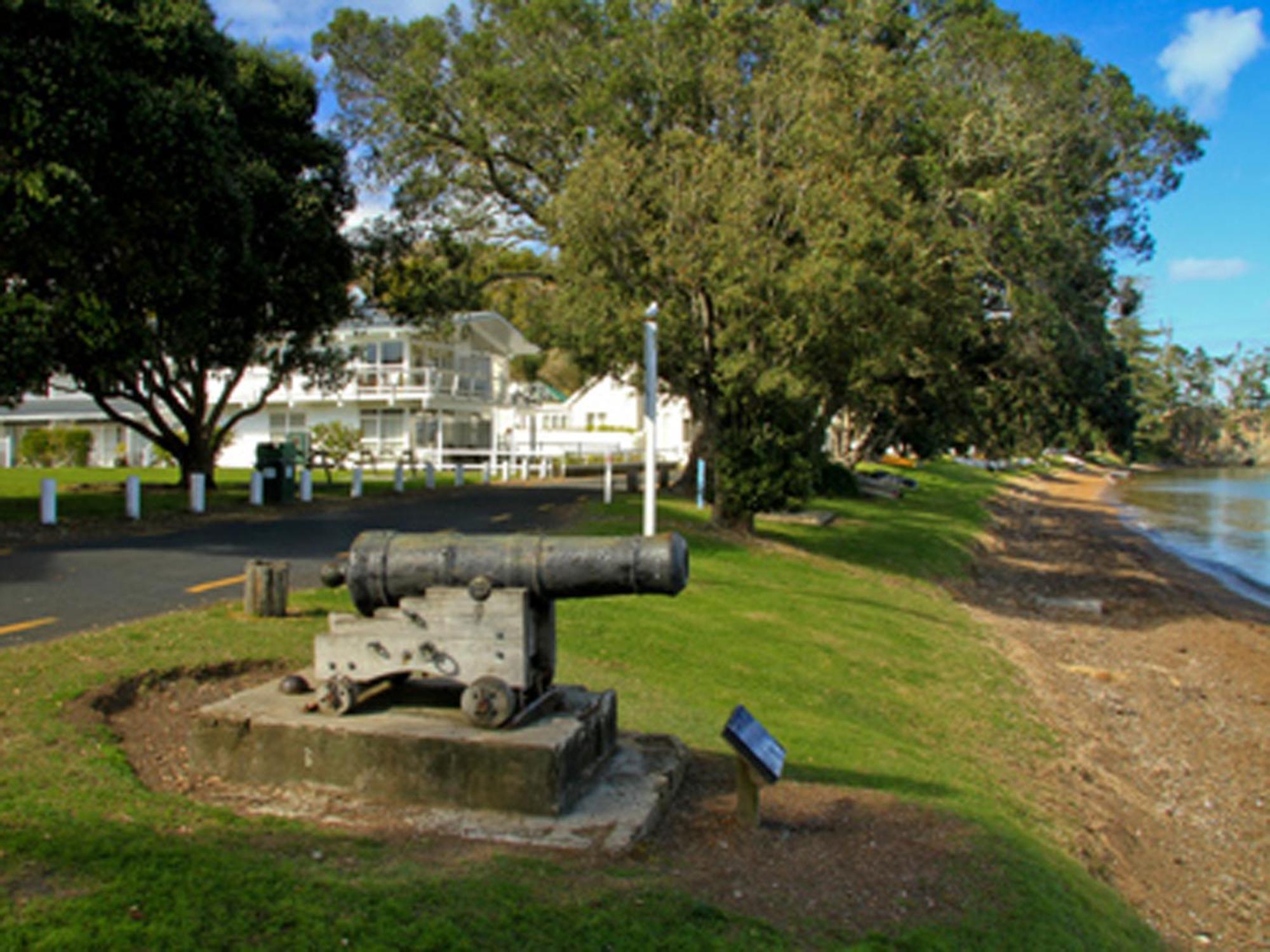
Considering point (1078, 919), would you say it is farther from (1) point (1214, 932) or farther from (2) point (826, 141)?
(2) point (826, 141)

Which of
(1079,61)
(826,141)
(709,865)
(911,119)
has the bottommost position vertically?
(709,865)

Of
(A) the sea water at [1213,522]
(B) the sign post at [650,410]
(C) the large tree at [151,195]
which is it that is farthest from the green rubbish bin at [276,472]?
(A) the sea water at [1213,522]

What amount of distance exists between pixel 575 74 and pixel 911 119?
7.40 m

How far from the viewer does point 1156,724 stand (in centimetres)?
1286

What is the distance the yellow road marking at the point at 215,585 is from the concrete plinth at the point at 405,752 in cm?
495

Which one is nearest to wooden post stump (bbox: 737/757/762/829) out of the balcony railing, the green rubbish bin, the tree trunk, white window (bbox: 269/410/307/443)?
the green rubbish bin

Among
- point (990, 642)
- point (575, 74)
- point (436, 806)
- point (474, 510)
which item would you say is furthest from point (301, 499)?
point (436, 806)

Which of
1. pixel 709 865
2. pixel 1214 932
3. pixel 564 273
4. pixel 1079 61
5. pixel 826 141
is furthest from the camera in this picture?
pixel 1079 61

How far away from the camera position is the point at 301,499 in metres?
22.2

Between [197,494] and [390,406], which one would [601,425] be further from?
[197,494]

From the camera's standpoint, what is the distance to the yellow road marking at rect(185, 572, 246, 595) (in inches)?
427

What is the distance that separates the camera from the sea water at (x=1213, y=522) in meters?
30.3

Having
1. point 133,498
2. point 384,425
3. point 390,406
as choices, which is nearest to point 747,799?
point 133,498

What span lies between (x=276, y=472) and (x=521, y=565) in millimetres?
17004
